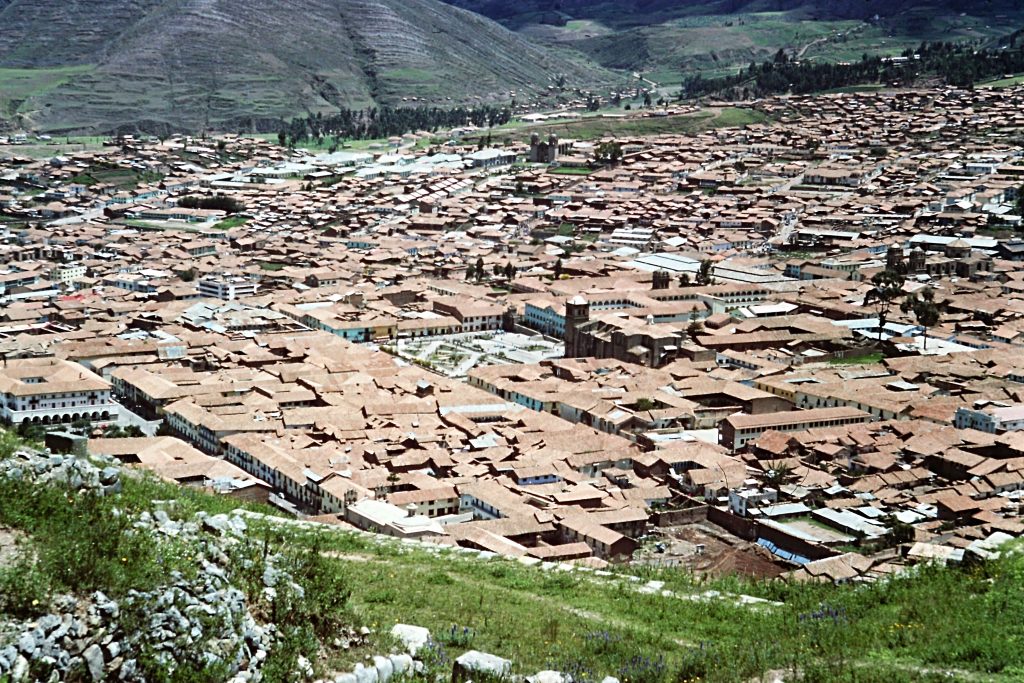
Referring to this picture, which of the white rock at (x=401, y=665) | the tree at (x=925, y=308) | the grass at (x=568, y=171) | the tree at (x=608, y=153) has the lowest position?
the grass at (x=568, y=171)

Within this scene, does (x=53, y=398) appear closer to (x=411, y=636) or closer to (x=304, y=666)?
(x=411, y=636)

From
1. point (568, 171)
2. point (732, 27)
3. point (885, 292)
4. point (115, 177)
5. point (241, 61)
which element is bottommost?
point (115, 177)

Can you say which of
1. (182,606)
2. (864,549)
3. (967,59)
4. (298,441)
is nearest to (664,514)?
(864,549)

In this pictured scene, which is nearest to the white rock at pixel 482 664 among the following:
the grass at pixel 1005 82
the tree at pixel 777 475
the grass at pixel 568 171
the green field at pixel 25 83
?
the tree at pixel 777 475

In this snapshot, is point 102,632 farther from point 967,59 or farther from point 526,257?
point 967,59

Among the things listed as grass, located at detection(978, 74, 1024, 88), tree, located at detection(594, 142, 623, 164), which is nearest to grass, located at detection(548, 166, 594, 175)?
tree, located at detection(594, 142, 623, 164)

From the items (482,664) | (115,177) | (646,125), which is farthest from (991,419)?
(646,125)

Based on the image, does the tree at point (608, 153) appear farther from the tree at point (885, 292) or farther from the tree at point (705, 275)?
the tree at point (885, 292)
